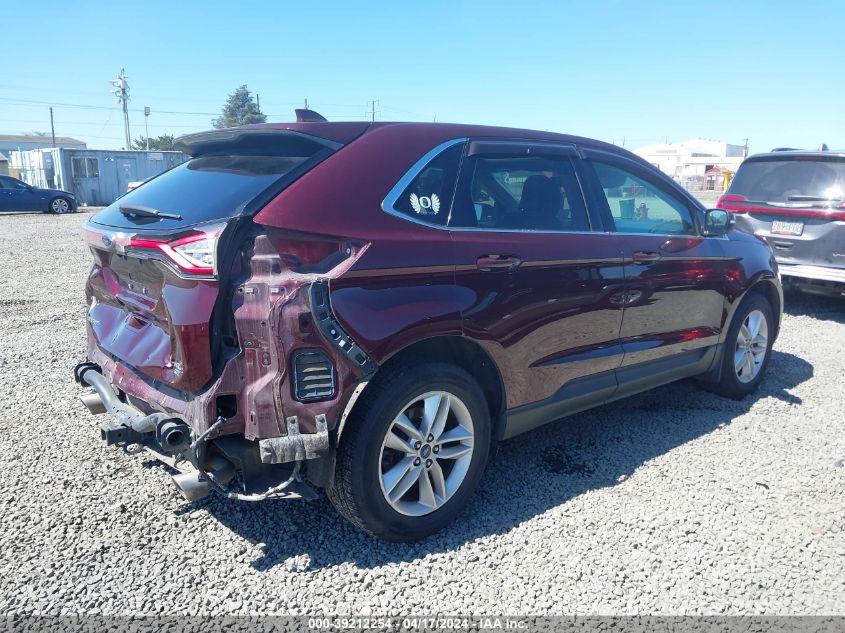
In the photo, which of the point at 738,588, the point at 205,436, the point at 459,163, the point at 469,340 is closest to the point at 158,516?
the point at 205,436

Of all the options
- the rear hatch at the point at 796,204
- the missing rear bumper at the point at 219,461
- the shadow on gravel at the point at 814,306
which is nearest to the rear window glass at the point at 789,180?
the rear hatch at the point at 796,204

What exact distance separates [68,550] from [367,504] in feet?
4.54

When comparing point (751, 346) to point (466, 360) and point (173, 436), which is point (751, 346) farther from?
point (173, 436)

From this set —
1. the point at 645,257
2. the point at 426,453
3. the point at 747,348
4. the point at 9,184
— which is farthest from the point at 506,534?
the point at 9,184

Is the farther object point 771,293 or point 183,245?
point 771,293

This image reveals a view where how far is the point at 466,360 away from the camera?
10.6ft

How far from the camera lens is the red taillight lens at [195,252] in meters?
2.55

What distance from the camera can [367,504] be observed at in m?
2.85

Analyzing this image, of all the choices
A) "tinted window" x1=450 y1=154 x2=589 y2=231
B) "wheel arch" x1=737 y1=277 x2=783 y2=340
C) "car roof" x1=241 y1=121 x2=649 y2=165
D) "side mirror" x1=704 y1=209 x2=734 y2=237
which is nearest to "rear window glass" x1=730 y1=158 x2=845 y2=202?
"wheel arch" x1=737 y1=277 x2=783 y2=340

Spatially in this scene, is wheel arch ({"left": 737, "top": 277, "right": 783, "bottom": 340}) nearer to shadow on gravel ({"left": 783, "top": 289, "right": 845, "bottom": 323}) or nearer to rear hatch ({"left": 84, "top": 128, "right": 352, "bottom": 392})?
shadow on gravel ({"left": 783, "top": 289, "right": 845, "bottom": 323})

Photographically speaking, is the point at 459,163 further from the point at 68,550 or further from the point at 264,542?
the point at 68,550

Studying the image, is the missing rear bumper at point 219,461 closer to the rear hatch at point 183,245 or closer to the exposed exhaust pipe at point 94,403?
the rear hatch at point 183,245

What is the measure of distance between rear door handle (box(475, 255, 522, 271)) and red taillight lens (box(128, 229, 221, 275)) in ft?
3.95

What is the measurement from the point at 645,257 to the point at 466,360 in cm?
146
